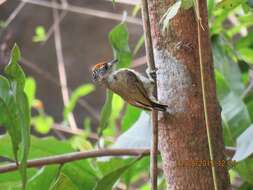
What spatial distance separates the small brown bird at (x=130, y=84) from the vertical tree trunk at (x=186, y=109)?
19 millimetres

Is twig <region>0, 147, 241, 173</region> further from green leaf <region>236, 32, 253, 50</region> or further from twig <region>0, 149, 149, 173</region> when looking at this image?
green leaf <region>236, 32, 253, 50</region>

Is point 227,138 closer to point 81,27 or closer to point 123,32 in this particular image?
point 123,32

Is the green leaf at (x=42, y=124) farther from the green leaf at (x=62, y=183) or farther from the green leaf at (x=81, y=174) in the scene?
the green leaf at (x=62, y=183)

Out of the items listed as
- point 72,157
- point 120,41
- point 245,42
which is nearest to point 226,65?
point 245,42

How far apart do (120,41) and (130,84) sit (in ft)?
0.74

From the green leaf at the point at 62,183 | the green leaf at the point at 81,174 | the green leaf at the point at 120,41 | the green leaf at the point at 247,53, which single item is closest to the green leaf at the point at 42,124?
the green leaf at the point at 247,53

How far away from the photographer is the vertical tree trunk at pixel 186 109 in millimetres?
628

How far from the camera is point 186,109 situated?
640 mm

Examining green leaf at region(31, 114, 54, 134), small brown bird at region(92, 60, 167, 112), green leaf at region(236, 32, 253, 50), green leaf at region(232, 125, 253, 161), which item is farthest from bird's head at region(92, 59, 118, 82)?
green leaf at region(31, 114, 54, 134)

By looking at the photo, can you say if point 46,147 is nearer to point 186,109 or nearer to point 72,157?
point 72,157

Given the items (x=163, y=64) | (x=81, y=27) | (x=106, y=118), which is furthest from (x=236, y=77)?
(x=81, y=27)

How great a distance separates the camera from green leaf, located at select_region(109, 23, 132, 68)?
0.84 m

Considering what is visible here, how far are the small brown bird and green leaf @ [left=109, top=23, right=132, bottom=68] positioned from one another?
19 cm

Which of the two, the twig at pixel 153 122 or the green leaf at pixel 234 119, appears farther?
the green leaf at pixel 234 119
